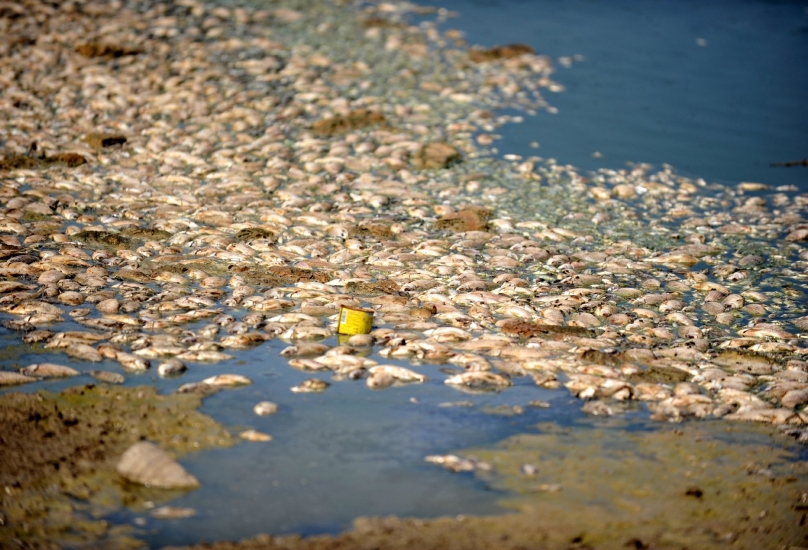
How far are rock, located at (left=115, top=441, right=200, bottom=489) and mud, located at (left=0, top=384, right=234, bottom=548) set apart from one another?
0.04 m

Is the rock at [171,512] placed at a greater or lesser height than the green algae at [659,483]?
greater

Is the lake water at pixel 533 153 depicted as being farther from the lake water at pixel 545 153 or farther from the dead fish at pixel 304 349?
the dead fish at pixel 304 349

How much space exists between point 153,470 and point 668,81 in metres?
10.8

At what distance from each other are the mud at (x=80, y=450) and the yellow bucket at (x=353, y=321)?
1.24 m

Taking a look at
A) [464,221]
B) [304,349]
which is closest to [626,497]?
[304,349]

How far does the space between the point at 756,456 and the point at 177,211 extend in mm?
5447

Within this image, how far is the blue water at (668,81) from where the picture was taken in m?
10.4

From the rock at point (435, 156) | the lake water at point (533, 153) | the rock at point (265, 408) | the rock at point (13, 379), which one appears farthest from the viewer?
the rock at point (435, 156)

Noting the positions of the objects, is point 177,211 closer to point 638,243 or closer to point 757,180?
point 638,243

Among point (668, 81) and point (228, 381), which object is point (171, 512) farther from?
point (668, 81)

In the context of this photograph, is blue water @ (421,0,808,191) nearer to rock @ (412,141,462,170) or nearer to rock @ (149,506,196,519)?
rock @ (412,141,462,170)

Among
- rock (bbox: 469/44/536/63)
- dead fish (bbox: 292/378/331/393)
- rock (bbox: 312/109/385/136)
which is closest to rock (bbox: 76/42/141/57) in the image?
rock (bbox: 312/109/385/136)

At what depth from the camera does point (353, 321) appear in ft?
19.3

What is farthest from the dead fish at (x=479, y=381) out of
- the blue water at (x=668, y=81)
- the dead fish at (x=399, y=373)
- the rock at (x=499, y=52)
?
the rock at (x=499, y=52)
